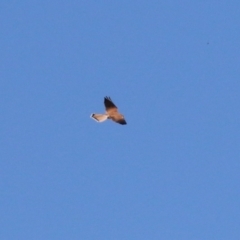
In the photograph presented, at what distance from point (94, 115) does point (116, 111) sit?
0.81 m

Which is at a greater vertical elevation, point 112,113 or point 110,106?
point 110,106

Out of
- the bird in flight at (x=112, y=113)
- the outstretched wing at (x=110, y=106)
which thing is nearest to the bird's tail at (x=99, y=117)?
the bird in flight at (x=112, y=113)

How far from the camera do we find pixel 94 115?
28.6 ft

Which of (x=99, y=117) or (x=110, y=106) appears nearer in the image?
(x=99, y=117)

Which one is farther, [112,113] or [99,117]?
[112,113]

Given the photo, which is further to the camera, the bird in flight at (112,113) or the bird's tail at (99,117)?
the bird in flight at (112,113)

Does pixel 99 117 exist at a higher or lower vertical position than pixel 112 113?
lower

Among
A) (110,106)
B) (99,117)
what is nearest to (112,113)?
(110,106)

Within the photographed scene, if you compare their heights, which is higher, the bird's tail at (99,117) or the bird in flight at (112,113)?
the bird in flight at (112,113)

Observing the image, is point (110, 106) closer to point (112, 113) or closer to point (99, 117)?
point (112, 113)

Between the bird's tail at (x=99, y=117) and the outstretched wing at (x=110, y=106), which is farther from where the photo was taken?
the outstretched wing at (x=110, y=106)

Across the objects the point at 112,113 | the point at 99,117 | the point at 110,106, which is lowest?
the point at 99,117

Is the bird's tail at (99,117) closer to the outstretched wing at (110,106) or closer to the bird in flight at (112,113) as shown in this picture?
the bird in flight at (112,113)

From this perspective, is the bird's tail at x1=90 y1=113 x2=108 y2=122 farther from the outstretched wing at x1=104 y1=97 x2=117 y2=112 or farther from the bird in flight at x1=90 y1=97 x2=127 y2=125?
the outstretched wing at x1=104 y1=97 x2=117 y2=112
